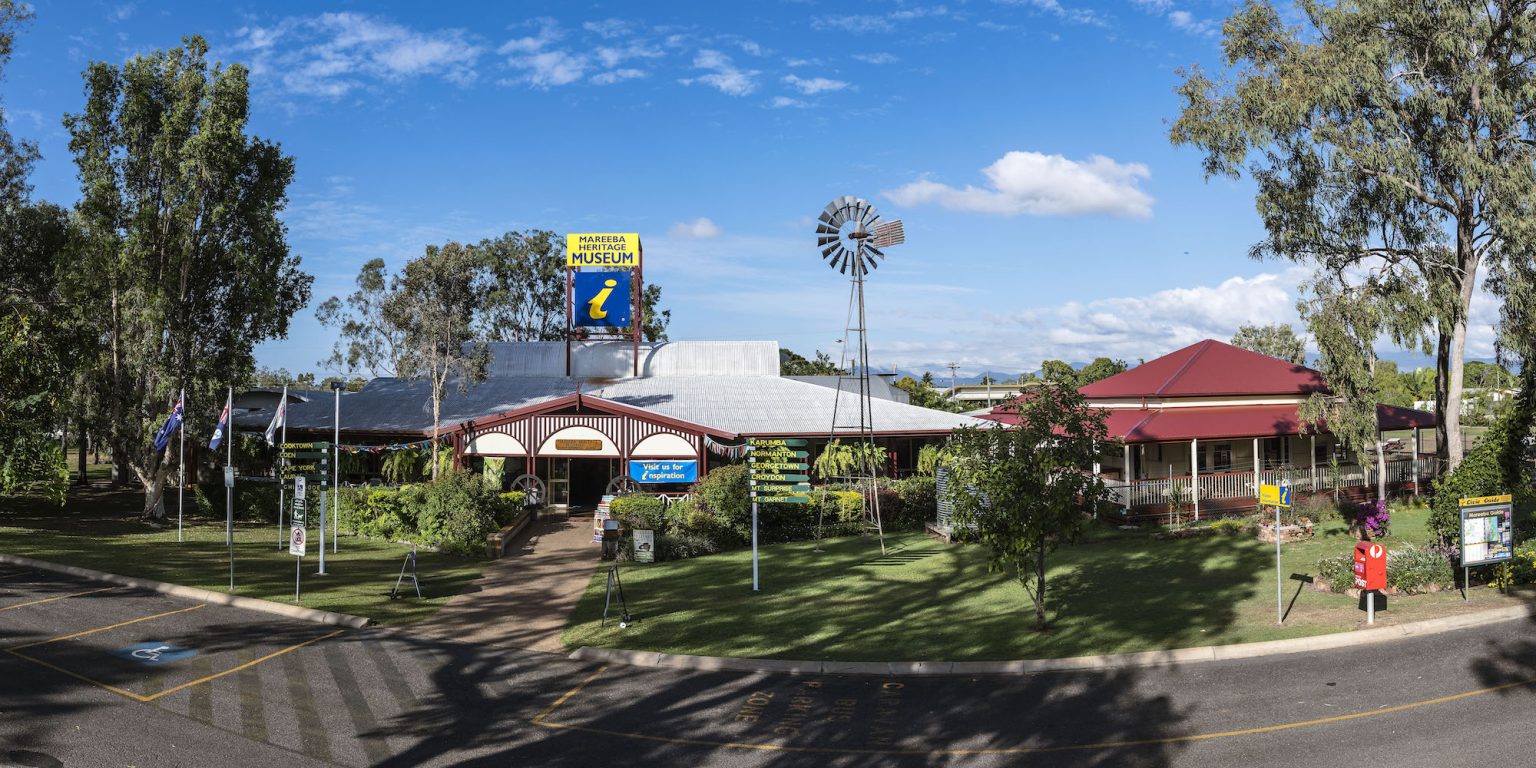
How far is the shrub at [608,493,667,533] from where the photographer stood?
85.4 feet

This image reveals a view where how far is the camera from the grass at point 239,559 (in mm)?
19859

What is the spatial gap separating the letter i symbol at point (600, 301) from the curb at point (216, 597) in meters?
26.5

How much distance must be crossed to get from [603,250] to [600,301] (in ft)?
8.38

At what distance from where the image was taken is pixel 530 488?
3375 centimetres

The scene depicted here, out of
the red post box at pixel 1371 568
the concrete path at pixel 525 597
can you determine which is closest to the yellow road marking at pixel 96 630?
the concrete path at pixel 525 597

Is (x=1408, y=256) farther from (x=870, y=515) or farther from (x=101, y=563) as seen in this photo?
(x=101, y=563)

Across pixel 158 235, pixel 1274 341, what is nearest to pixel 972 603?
pixel 158 235

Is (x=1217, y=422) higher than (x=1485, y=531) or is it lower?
higher

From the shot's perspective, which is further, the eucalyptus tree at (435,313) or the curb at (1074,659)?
the eucalyptus tree at (435,313)

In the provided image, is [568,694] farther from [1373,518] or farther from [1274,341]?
[1274,341]

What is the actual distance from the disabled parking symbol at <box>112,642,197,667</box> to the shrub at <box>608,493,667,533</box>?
11913 millimetres

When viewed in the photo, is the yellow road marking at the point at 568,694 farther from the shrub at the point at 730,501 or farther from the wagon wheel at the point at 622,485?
the wagon wheel at the point at 622,485

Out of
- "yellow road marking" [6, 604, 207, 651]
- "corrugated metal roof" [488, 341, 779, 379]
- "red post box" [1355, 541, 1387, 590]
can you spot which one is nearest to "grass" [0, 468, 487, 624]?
"yellow road marking" [6, 604, 207, 651]

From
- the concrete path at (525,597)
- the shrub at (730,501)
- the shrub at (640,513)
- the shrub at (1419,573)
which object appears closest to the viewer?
the concrete path at (525,597)
